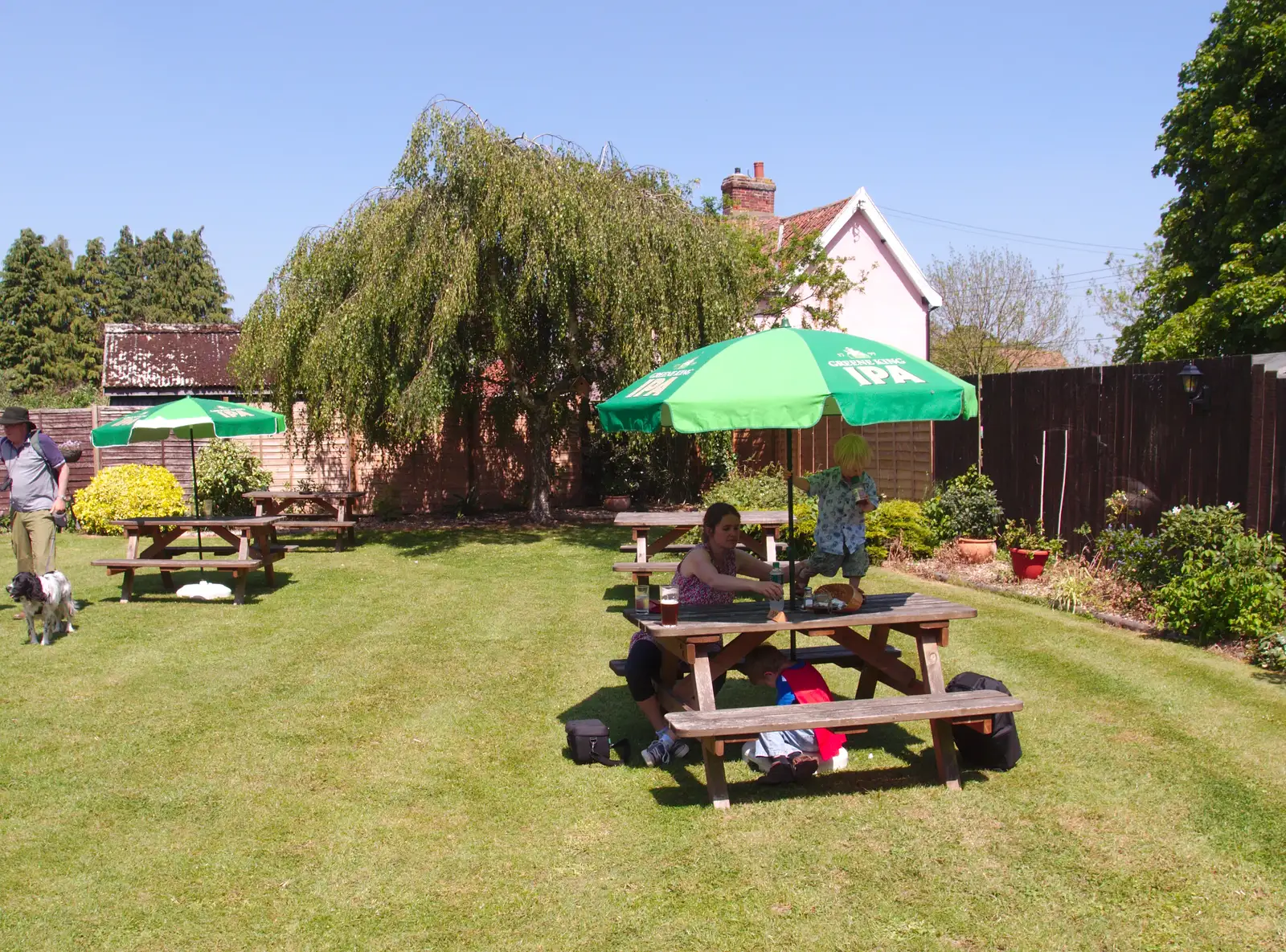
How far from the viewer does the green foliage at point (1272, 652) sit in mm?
7180

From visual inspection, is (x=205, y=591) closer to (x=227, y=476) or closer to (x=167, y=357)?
(x=227, y=476)

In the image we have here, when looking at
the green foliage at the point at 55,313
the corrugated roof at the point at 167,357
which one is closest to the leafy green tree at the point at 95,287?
the green foliage at the point at 55,313

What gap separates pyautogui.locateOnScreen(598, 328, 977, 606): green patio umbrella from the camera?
4891 mm

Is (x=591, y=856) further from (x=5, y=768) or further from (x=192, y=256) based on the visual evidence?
(x=192, y=256)

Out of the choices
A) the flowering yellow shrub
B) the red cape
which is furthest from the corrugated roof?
the red cape

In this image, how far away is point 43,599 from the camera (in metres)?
8.68

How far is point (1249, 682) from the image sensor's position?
695cm

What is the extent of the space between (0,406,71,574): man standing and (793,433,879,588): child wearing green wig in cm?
696

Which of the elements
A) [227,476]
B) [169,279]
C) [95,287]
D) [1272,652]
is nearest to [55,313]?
[95,287]

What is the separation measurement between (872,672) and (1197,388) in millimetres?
4885

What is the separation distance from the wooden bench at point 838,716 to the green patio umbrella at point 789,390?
4.56ft

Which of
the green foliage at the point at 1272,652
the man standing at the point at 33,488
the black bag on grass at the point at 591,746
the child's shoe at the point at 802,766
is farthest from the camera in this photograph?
the man standing at the point at 33,488

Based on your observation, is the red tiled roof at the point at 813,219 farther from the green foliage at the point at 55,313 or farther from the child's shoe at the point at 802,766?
the green foliage at the point at 55,313

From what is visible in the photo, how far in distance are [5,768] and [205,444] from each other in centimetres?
1278
